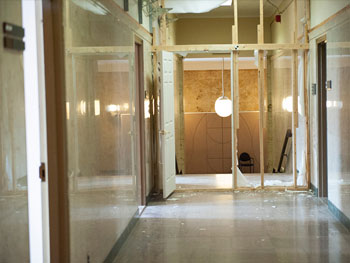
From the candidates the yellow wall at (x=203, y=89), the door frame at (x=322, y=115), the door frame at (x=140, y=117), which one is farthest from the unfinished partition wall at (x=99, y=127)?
the yellow wall at (x=203, y=89)

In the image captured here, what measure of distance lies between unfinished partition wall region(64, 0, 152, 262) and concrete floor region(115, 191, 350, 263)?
0.35m

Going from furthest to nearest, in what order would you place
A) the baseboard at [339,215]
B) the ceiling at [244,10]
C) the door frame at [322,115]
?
the ceiling at [244,10]
the door frame at [322,115]
the baseboard at [339,215]

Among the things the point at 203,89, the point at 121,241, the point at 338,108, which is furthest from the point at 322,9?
the point at 203,89

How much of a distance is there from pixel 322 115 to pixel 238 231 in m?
2.45

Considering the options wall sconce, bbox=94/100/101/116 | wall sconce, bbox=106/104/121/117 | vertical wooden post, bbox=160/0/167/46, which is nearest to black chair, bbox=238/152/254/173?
vertical wooden post, bbox=160/0/167/46

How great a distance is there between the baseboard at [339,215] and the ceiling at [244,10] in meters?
4.36

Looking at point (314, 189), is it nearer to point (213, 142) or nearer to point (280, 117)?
point (280, 117)

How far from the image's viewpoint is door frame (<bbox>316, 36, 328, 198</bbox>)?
6801 mm

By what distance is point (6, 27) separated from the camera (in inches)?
91.4

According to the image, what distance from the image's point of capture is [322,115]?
6895mm

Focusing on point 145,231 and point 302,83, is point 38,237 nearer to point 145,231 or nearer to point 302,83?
point 145,231

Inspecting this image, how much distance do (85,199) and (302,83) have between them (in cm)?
464

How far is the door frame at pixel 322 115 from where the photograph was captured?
22.3 ft

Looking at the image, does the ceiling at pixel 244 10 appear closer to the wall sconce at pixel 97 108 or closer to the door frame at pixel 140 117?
the door frame at pixel 140 117
